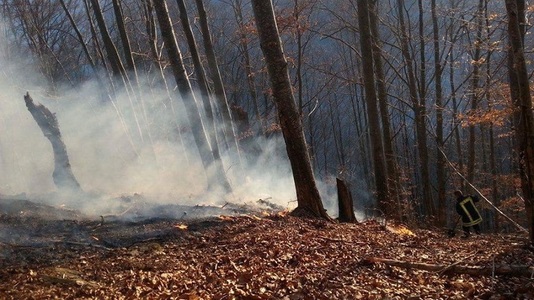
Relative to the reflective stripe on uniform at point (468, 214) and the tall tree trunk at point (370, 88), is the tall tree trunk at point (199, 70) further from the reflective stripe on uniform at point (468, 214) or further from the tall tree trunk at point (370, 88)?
the reflective stripe on uniform at point (468, 214)

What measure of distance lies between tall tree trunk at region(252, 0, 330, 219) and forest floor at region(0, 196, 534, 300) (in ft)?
3.73

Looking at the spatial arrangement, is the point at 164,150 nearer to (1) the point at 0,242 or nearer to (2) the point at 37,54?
(2) the point at 37,54

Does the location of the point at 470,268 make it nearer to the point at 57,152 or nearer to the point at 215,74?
the point at 57,152

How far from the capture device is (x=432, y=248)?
6137 mm

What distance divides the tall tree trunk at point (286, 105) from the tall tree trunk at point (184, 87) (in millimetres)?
4056

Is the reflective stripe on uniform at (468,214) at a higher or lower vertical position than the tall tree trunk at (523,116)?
lower

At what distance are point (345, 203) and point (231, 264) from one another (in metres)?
4.73

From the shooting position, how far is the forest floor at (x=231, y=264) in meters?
3.87

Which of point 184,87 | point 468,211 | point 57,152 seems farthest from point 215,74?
point 468,211

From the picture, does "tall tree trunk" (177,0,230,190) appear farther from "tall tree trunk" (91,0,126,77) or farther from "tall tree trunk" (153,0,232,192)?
"tall tree trunk" (91,0,126,77)

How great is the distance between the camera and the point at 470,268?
4.62 metres

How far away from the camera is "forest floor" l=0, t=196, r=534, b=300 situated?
3873 millimetres

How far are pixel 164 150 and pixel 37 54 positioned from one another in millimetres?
11422

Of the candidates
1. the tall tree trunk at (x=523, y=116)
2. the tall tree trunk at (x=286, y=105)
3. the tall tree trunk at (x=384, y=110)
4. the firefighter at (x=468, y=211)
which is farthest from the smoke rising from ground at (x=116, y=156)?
the tall tree trunk at (x=523, y=116)
